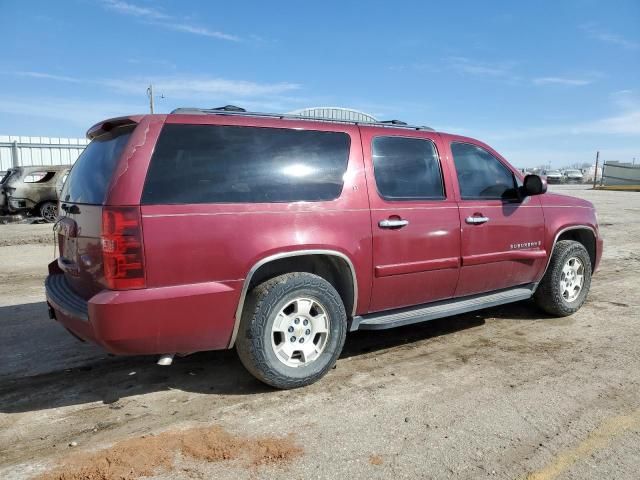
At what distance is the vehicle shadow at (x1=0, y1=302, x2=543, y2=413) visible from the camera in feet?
11.7

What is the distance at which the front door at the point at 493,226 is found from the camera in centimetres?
453

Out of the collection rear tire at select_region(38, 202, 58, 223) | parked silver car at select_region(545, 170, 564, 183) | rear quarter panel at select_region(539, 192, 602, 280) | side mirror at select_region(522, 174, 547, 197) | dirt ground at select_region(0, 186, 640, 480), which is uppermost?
parked silver car at select_region(545, 170, 564, 183)

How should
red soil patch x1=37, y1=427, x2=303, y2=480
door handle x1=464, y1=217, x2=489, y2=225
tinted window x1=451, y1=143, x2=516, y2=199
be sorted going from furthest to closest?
1. tinted window x1=451, y1=143, x2=516, y2=199
2. door handle x1=464, y1=217, x2=489, y2=225
3. red soil patch x1=37, y1=427, x2=303, y2=480

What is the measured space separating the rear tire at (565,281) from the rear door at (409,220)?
1513 mm

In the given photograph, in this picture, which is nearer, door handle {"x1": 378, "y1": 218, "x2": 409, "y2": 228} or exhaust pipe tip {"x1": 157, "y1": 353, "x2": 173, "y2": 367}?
exhaust pipe tip {"x1": 157, "y1": 353, "x2": 173, "y2": 367}

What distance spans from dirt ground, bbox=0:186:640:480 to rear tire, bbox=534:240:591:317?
37 centimetres

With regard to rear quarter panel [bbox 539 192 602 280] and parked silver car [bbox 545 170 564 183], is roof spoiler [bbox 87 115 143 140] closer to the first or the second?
rear quarter panel [bbox 539 192 602 280]

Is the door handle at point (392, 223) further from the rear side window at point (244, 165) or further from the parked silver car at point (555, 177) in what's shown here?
the parked silver car at point (555, 177)

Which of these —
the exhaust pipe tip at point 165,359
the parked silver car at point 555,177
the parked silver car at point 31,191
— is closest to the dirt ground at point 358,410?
the exhaust pipe tip at point 165,359

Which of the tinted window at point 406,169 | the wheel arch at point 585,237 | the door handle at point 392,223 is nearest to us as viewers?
the door handle at point 392,223

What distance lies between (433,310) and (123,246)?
8.41 feet

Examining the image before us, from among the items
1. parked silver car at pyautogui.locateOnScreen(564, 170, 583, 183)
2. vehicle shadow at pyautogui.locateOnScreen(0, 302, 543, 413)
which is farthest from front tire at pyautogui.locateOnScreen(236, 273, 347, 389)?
parked silver car at pyautogui.locateOnScreen(564, 170, 583, 183)

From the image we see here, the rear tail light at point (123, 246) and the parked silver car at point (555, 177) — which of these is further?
the parked silver car at point (555, 177)

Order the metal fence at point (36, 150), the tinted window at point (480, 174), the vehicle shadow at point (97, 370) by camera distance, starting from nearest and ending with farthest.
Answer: the vehicle shadow at point (97, 370)
the tinted window at point (480, 174)
the metal fence at point (36, 150)
